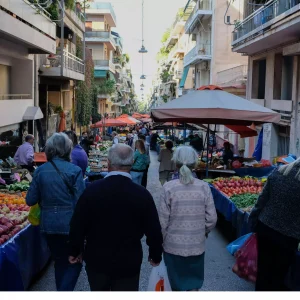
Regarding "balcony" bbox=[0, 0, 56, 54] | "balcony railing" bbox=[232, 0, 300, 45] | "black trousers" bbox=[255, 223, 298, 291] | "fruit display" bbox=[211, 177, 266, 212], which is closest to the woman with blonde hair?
"fruit display" bbox=[211, 177, 266, 212]

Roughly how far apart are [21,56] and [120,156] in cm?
1553

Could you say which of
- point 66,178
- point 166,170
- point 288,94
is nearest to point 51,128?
point 288,94

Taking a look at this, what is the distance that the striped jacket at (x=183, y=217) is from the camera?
456 centimetres

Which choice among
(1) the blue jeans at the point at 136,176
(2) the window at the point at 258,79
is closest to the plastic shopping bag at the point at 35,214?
(1) the blue jeans at the point at 136,176

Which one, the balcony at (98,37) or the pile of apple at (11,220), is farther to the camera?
the balcony at (98,37)

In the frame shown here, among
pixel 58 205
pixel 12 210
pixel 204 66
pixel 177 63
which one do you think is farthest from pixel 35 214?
pixel 177 63

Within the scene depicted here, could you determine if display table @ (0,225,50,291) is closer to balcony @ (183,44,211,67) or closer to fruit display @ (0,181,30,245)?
fruit display @ (0,181,30,245)

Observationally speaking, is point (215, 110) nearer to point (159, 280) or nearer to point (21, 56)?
point (159, 280)

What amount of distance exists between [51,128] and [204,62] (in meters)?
17.1

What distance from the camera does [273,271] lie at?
435 centimetres

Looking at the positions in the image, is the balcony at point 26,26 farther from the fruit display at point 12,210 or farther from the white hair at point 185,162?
the white hair at point 185,162

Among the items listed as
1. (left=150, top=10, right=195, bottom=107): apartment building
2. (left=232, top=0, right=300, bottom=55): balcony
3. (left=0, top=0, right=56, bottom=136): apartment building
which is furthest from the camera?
(left=150, top=10, right=195, bottom=107): apartment building

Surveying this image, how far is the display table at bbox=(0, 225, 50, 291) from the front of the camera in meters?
4.97

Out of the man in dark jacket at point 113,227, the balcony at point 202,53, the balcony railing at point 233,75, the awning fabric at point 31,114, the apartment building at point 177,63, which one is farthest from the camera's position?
the apartment building at point 177,63
